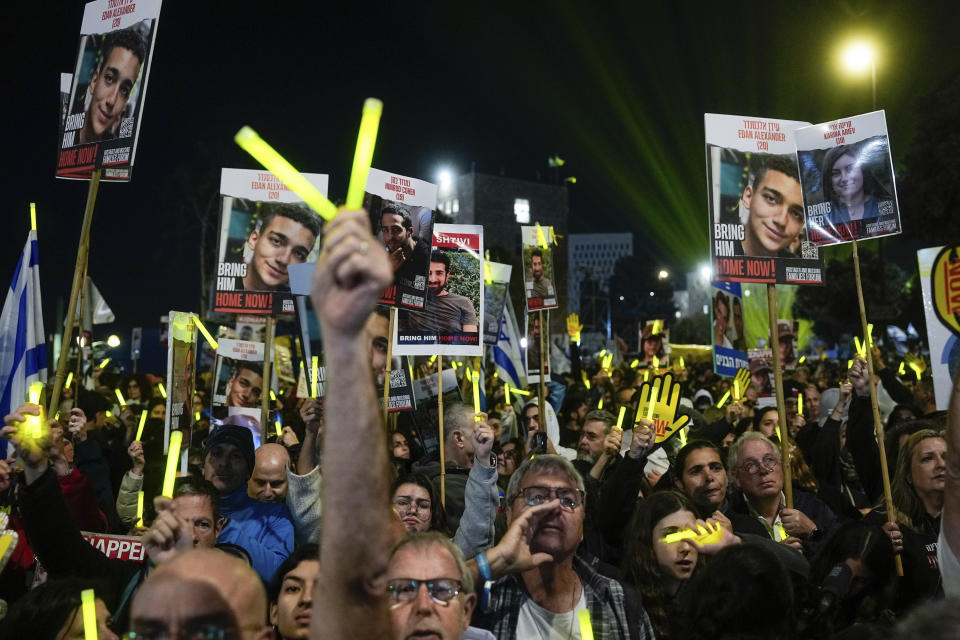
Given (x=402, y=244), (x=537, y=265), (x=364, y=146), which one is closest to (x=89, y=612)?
(x=364, y=146)

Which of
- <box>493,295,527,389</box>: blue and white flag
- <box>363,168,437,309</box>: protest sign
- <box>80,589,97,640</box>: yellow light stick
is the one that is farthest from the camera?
<box>493,295,527,389</box>: blue and white flag

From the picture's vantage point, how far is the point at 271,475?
215 inches

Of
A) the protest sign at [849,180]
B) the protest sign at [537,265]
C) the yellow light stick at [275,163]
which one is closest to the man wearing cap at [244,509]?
the yellow light stick at [275,163]

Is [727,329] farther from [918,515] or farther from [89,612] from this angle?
[89,612]

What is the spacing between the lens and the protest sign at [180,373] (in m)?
7.23

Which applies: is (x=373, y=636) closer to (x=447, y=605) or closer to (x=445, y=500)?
(x=447, y=605)

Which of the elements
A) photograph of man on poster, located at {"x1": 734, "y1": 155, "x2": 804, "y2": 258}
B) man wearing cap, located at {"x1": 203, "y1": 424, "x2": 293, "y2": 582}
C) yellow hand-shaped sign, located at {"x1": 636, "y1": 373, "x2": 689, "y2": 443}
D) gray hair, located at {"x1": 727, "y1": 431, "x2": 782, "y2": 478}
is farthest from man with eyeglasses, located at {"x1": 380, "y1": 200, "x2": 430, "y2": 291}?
gray hair, located at {"x1": 727, "y1": 431, "x2": 782, "y2": 478}

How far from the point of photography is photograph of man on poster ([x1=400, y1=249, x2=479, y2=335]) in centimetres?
733

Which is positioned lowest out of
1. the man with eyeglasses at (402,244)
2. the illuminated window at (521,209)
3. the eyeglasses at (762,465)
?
the eyeglasses at (762,465)

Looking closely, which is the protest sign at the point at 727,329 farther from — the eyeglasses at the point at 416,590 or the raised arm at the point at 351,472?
the raised arm at the point at 351,472

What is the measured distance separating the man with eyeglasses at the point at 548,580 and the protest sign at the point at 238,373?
6.42 metres

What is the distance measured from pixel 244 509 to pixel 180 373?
2.98m

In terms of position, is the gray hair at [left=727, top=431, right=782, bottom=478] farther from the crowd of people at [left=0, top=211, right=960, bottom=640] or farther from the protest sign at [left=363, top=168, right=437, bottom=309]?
the protest sign at [left=363, top=168, right=437, bottom=309]

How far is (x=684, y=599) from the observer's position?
10.5ft
